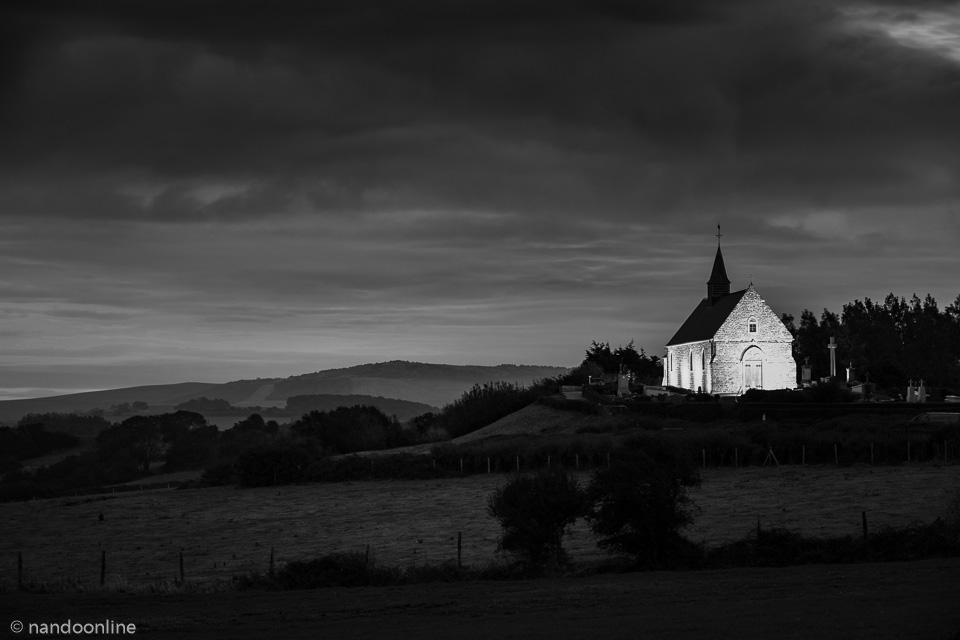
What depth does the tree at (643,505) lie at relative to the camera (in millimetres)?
32719

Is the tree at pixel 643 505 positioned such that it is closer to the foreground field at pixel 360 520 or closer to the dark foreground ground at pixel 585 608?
the foreground field at pixel 360 520

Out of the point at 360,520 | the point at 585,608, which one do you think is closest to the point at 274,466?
the point at 360,520

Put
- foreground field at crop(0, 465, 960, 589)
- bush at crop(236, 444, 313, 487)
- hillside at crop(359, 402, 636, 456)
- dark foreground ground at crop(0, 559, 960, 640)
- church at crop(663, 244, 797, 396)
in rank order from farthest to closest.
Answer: church at crop(663, 244, 797, 396), hillside at crop(359, 402, 636, 456), bush at crop(236, 444, 313, 487), foreground field at crop(0, 465, 960, 589), dark foreground ground at crop(0, 559, 960, 640)

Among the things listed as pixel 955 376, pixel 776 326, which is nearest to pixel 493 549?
pixel 776 326

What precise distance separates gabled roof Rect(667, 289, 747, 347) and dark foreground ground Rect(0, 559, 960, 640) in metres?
61.1

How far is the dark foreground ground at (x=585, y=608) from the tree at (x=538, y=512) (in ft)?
11.6

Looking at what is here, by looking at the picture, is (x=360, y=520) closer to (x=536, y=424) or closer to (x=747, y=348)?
(x=536, y=424)

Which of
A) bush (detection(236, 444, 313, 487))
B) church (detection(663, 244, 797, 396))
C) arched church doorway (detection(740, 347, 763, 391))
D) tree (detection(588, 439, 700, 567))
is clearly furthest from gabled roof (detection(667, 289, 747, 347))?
tree (detection(588, 439, 700, 567))

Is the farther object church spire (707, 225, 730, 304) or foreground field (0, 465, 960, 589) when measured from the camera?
church spire (707, 225, 730, 304)

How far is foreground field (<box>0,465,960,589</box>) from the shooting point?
37.7m

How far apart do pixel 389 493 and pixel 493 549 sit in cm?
2301

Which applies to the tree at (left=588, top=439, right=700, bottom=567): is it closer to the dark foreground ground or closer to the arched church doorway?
the dark foreground ground

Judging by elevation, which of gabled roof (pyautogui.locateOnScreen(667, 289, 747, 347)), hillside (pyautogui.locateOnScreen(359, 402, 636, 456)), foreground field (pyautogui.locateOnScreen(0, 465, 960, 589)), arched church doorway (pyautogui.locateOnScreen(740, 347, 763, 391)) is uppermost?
gabled roof (pyautogui.locateOnScreen(667, 289, 747, 347))

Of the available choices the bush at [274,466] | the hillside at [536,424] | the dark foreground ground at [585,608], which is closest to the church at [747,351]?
the hillside at [536,424]
